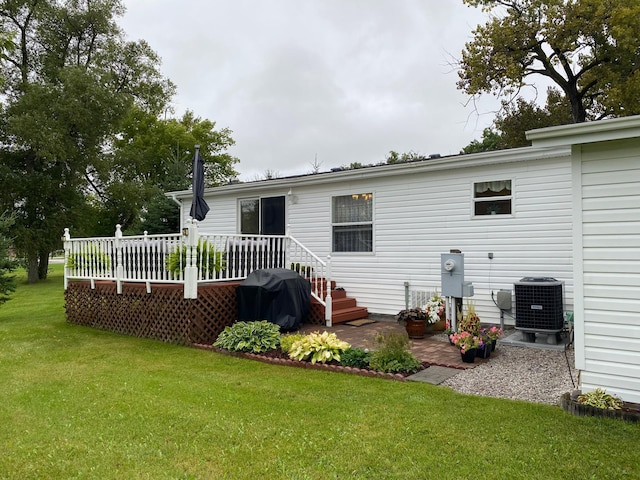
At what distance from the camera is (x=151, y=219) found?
15.9 m

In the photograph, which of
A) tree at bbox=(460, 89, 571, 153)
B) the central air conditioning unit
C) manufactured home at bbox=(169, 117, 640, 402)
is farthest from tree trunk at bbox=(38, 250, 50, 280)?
tree at bbox=(460, 89, 571, 153)

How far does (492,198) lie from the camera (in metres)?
7.29

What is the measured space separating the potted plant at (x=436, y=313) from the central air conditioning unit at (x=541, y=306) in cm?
129

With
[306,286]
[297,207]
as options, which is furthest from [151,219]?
[306,286]

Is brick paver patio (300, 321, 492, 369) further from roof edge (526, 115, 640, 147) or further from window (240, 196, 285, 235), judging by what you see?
window (240, 196, 285, 235)

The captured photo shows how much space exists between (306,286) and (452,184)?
10.0 feet

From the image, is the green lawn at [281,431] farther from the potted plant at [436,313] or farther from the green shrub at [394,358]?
the potted plant at [436,313]

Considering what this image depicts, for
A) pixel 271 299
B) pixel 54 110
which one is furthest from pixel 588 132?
pixel 54 110

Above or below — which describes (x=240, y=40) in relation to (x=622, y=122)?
above

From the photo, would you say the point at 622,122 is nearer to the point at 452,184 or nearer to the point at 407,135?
the point at 452,184

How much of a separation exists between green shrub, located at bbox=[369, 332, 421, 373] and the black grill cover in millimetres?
2547

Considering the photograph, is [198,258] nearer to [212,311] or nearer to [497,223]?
[212,311]

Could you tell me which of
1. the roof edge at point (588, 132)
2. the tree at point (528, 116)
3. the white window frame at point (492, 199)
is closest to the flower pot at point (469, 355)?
the roof edge at point (588, 132)

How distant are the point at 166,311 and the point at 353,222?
390 centimetres
